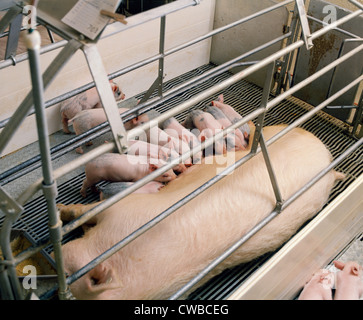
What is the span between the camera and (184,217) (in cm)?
181

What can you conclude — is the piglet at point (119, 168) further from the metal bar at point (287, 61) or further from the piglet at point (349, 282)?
the metal bar at point (287, 61)

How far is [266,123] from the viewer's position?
2852 mm

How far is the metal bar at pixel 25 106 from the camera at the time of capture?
111 cm

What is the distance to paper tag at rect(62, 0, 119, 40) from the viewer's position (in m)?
1.17

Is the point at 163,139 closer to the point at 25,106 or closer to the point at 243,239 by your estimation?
the point at 243,239

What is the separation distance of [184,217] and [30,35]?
108 centimetres

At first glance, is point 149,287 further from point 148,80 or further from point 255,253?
point 148,80

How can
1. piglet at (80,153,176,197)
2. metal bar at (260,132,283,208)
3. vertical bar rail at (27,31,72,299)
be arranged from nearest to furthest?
vertical bar rail at (27,31,72,299) → metal bar at (260,132,283,208) → piglet at (80,153,176,197)

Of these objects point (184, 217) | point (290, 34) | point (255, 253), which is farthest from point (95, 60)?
point (290, 34)

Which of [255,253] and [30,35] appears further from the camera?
[255,253]

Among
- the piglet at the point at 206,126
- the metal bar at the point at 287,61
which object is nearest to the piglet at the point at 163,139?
the piglet at the point at 206,126

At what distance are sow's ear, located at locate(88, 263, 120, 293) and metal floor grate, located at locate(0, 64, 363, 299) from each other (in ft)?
1.11

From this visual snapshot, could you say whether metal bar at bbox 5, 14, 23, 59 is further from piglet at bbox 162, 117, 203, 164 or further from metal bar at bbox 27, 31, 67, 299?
piglet at bbox 162, 117, 203, 164

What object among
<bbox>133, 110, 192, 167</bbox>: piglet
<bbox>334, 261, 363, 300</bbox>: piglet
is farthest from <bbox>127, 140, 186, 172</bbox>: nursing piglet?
<bbox>334, 261, 363, 300</bbox>: piglet
